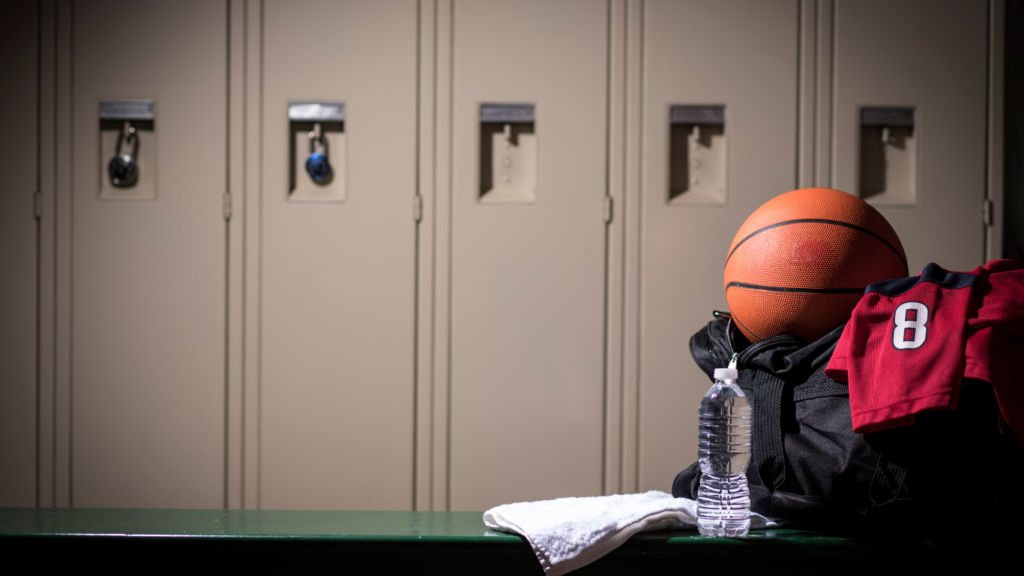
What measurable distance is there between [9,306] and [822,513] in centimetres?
277

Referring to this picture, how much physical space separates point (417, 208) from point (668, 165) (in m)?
0.95

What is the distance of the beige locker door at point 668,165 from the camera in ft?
7.98

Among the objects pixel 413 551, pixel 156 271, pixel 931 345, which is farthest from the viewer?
pixel 156 271

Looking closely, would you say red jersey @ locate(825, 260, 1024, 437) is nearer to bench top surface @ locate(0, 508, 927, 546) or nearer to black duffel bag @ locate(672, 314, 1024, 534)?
black duffel bag @ locate(672, 314, 1024, 534)

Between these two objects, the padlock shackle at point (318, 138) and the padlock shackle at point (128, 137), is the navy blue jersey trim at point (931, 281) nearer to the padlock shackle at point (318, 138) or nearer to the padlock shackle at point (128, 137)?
the padlock shackle at point (318, 138)

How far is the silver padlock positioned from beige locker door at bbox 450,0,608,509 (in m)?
1.20

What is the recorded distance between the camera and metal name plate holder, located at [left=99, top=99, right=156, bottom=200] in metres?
2.44

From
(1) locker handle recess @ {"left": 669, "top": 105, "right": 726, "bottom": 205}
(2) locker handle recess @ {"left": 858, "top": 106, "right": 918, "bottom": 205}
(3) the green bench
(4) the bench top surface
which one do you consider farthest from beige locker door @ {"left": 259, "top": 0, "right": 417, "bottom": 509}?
(2) locker handle recess @ {"left": 858, "top": 106, "right": 918, "bottom": 205}

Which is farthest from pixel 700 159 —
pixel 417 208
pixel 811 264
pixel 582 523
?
pixel 582 523

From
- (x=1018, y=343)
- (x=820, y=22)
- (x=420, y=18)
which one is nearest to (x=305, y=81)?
(x=420, y=18)

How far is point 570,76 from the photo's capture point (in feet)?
8.00

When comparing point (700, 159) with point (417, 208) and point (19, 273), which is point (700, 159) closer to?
point (417, 208)

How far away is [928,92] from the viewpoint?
95.9 inches

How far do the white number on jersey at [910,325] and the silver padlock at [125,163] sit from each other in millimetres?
2534
